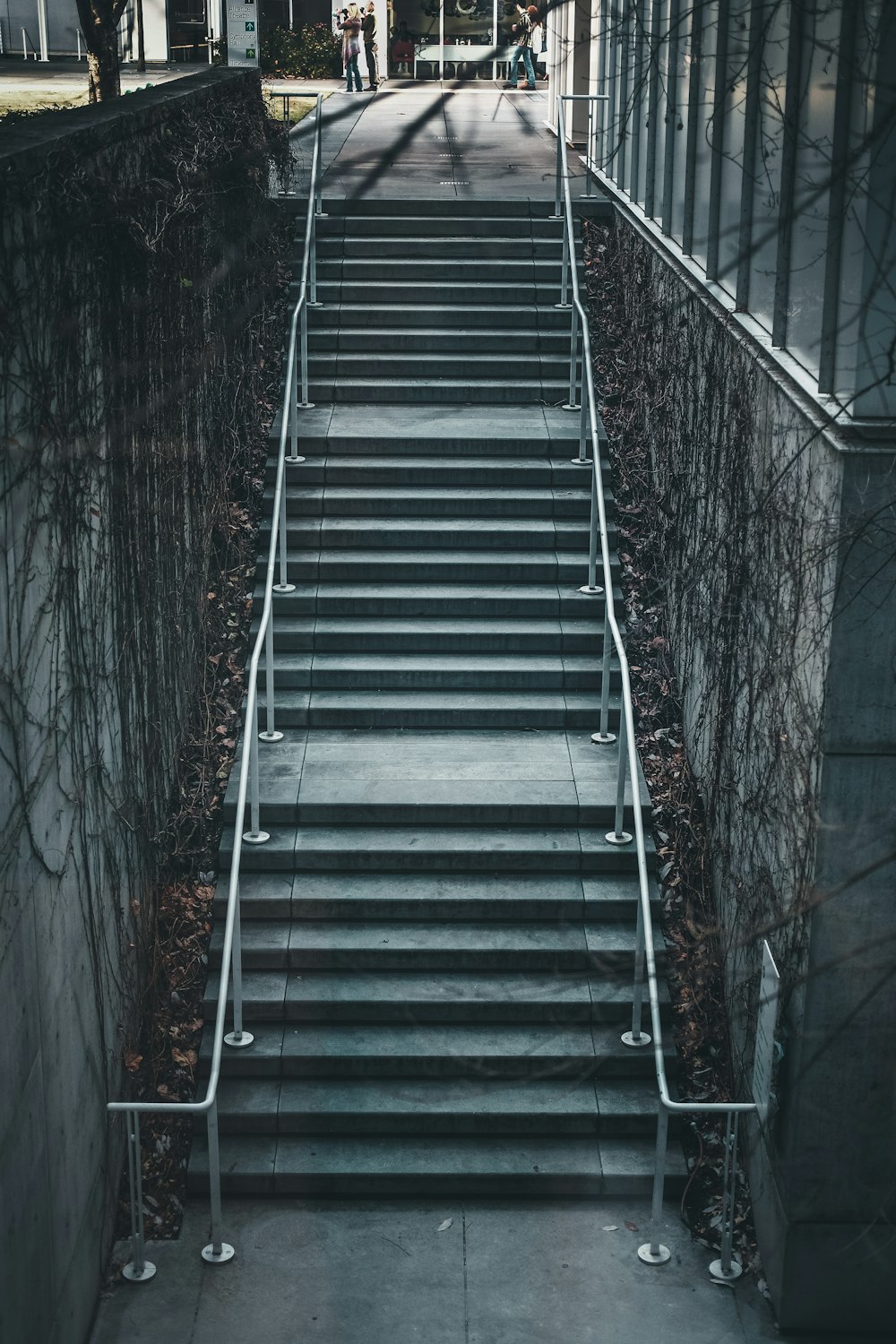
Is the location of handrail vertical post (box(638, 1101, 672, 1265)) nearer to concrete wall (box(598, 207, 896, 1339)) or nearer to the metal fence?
concrete wall (box(598, 207, 896, 1339))

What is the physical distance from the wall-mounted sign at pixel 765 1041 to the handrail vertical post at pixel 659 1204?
15.9 inches

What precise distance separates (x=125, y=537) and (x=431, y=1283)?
3629mm

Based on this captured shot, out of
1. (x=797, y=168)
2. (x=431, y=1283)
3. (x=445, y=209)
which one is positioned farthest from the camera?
(x=445, y=209)

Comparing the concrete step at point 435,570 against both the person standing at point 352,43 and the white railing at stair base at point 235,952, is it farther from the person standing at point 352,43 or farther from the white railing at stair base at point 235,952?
the person standing at point 352,43

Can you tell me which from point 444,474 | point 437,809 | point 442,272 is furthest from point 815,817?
point 442,272

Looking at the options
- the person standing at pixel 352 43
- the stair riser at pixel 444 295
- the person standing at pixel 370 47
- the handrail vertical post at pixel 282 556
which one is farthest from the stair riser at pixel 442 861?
the person standing at pixel 370 47

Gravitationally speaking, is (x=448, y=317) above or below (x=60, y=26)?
below

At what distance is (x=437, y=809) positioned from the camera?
8008 mm

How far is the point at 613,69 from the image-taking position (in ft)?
43.2

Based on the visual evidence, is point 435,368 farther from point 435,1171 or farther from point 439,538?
point 435,1171

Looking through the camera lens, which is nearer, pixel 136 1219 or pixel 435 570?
pixel 136 1219

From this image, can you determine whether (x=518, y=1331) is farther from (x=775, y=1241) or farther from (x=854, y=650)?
(x=854, y=650)

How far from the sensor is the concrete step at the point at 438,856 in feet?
25.7

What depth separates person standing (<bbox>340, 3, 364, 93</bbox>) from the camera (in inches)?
892
